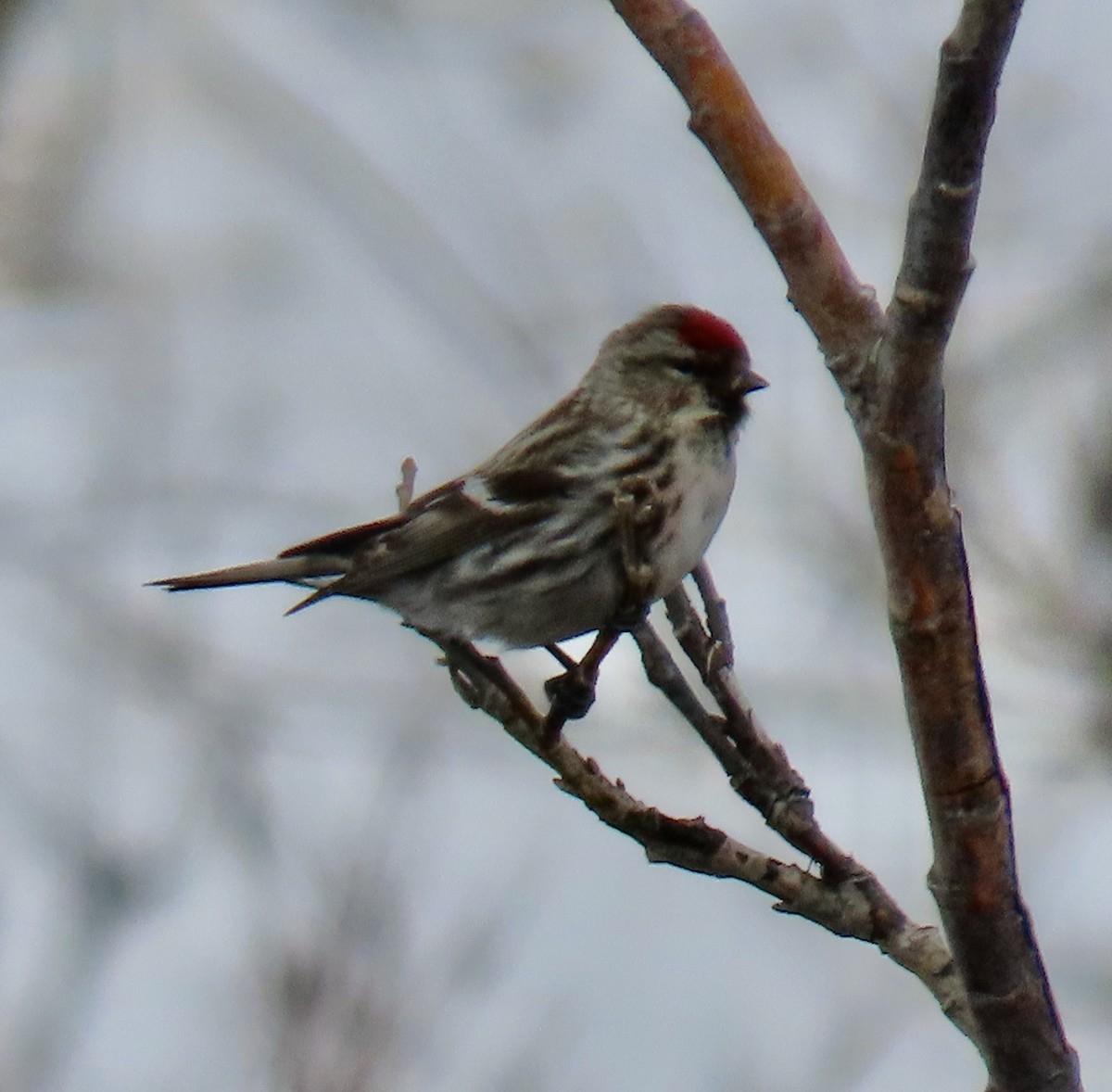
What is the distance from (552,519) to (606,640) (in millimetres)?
1126

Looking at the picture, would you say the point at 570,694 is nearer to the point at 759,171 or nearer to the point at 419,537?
the point at 759,171

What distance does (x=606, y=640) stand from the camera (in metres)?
2.40

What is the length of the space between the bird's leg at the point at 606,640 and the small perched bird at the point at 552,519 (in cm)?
74

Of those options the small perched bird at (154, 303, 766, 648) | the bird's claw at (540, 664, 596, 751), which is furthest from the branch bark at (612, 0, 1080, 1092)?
the small perched bird at (154, 303, 766, 648)

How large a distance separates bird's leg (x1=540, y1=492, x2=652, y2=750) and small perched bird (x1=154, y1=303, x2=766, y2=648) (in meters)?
0.74

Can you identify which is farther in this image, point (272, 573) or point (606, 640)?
point (272, 573)

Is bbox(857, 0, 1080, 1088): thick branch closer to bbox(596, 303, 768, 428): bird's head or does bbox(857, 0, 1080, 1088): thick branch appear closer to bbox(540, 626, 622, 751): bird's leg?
bbox(540, 626, 622, 751): bird's leg

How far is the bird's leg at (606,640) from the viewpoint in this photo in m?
2.32

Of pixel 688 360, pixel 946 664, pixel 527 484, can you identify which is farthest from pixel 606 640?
pixel 688 360

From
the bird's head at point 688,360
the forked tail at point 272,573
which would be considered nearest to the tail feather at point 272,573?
the forked tail at point 272,573

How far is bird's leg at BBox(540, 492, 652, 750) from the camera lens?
2.32 m

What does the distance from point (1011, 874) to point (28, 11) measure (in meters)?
3.15

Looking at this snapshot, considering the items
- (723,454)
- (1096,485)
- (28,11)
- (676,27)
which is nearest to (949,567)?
(676,27)

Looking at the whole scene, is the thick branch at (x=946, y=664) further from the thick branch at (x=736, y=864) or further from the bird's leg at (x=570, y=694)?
the bird's leg at (x=570, y=694)
